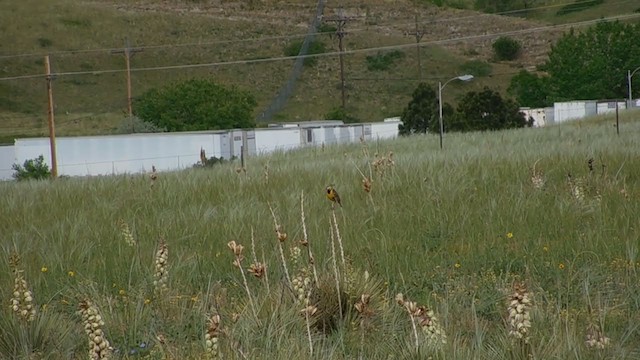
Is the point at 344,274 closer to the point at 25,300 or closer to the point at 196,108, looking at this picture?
the point at 25,300

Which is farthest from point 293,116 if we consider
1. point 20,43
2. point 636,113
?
point 636,113

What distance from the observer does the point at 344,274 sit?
415 centimetres

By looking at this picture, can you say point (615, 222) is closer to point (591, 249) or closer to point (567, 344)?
point (591, 249)

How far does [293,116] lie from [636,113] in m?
33.7

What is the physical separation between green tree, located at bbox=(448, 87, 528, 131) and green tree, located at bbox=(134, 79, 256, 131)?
1795cm

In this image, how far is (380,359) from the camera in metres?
3.35

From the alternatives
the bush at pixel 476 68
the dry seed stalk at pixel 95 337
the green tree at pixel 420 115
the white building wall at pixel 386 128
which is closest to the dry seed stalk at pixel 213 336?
the dry seed stalk at pixel 95 337

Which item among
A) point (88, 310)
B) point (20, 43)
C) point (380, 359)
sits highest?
point (20, 43)

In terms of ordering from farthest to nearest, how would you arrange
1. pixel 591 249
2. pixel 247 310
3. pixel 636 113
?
1. pixel 636 113
2. pixel 591 249
3. pixel 247 310

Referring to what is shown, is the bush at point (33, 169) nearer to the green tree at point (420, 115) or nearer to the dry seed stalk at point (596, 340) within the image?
the green tree at point (420, 115)

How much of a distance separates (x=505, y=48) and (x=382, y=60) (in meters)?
14.3

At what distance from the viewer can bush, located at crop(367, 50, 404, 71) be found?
74250 millimetres

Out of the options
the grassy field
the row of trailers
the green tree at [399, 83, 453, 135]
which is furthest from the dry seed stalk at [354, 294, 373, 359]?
the green tree at [399, 83, 453, 135]

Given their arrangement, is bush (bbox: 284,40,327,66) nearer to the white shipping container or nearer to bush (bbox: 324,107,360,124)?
bush (bbox: 324,107,360,124)
